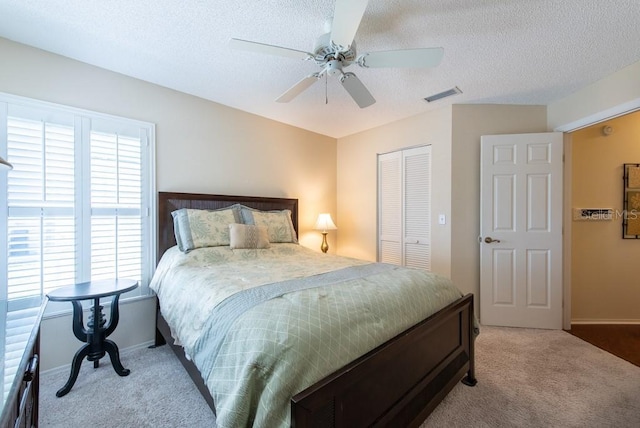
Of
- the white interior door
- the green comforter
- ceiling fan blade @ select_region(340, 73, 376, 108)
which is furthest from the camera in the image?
the white interior door

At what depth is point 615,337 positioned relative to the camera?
110 inches

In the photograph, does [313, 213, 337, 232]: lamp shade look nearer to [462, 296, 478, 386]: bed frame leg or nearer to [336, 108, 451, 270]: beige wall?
[336, 108, 451, 270]: beige wall

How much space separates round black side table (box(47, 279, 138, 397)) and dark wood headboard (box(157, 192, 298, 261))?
622 millimetres

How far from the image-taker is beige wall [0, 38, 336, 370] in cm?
220

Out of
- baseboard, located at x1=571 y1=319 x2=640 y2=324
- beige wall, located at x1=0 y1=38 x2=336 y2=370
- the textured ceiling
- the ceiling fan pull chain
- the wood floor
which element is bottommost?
the wood floor

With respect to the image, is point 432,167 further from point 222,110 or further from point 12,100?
point 12,100

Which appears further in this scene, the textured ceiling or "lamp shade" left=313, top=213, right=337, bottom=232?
"lamp shade" left=313, top=213, right=337, bottom=232

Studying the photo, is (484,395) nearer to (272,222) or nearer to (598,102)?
(272,222)

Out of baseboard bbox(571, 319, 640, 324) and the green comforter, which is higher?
the green comforter

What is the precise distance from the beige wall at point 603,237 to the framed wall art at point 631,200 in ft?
0.16

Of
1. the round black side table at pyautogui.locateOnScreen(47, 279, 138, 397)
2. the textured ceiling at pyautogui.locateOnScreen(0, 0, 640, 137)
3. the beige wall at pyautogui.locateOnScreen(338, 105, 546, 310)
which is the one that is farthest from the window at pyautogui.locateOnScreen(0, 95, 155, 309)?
the beige wall at pyautogui.locateOnScreen(338, 105, 546, 310)

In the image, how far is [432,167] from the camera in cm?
341

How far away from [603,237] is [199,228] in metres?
4.48

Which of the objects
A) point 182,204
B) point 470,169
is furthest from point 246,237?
point 470,169
